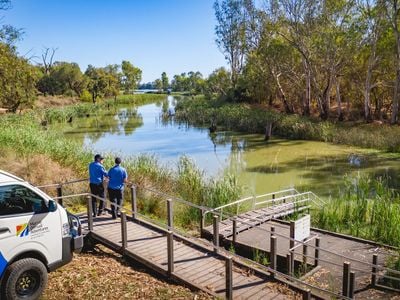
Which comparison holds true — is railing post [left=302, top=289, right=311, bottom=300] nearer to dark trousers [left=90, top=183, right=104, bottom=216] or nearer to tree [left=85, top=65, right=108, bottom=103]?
dark trousers [left=90, top=183, right=104, bottom=216]

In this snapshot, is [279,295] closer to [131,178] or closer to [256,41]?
[131,178]

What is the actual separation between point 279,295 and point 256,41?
4003 cm

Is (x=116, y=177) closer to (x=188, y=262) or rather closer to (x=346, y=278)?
(x=188, y=262)

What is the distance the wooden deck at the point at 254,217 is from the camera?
1066 cm

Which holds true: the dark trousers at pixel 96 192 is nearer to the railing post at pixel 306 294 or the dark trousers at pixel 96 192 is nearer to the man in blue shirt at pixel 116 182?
the man in blue shirt at pixel 116 182

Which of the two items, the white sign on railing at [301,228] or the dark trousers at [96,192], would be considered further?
the dark trousers at [96,192]

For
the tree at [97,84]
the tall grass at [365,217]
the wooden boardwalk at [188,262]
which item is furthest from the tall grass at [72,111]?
the tall grass at [365,217]

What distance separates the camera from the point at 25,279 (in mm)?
5773

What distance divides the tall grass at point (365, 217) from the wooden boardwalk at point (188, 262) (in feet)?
14.8

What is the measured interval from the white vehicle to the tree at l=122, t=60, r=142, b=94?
102 metres

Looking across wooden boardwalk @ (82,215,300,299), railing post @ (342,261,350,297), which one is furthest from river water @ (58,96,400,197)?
railing post @ (342,261,350,297)

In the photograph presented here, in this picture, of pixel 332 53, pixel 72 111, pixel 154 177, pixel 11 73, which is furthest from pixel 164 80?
pixel 154 177

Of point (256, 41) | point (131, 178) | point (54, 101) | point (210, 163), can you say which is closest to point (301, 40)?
point (256, 41)

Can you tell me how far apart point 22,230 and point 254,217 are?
7.22 m
